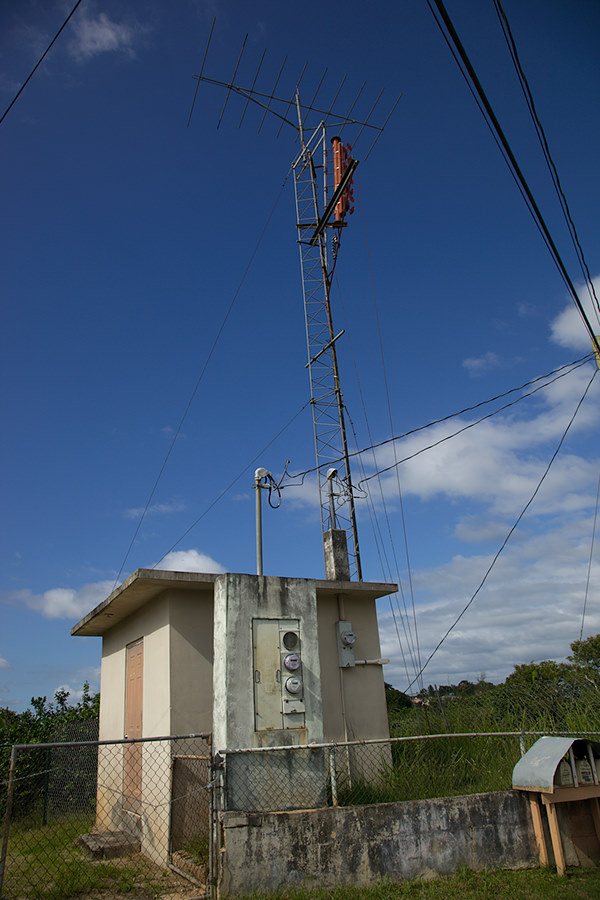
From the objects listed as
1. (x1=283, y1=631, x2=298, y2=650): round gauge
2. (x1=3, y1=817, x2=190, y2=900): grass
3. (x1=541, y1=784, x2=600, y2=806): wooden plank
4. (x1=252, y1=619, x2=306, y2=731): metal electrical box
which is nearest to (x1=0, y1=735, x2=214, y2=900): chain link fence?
(x1=3, y1=817, x2=190, y2=900): grass

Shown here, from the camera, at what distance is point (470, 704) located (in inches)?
386

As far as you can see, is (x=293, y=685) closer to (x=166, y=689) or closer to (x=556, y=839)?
(x=166, y=689)

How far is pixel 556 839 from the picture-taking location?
239 inches

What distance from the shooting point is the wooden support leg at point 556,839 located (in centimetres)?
599

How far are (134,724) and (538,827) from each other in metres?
5.44

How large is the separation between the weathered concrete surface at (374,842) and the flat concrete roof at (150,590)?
7.92 ft

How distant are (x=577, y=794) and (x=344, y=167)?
1155 cm

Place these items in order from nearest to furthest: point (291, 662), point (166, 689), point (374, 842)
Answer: point (374, 842)
point (291, 662)
point (166, 689)

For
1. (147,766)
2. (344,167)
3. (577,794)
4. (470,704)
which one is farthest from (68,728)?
(344,167)

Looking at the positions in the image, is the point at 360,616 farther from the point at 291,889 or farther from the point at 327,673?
the point at 291,889

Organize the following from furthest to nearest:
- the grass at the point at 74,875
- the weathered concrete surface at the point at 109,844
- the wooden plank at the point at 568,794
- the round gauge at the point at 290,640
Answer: the weathered concrete surface at the point at 109,844 < the round gauge at the point at 290,640 < the wooden plank at the point at 568,794 < the grass at the point at 74,875

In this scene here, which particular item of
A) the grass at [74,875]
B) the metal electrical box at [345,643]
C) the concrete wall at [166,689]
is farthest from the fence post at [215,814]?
the metal electrical box at [345,643]

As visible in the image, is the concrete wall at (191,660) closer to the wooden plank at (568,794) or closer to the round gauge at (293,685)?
the round gauge at (293,685)

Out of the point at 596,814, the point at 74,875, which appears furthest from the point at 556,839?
the point at 74,875
